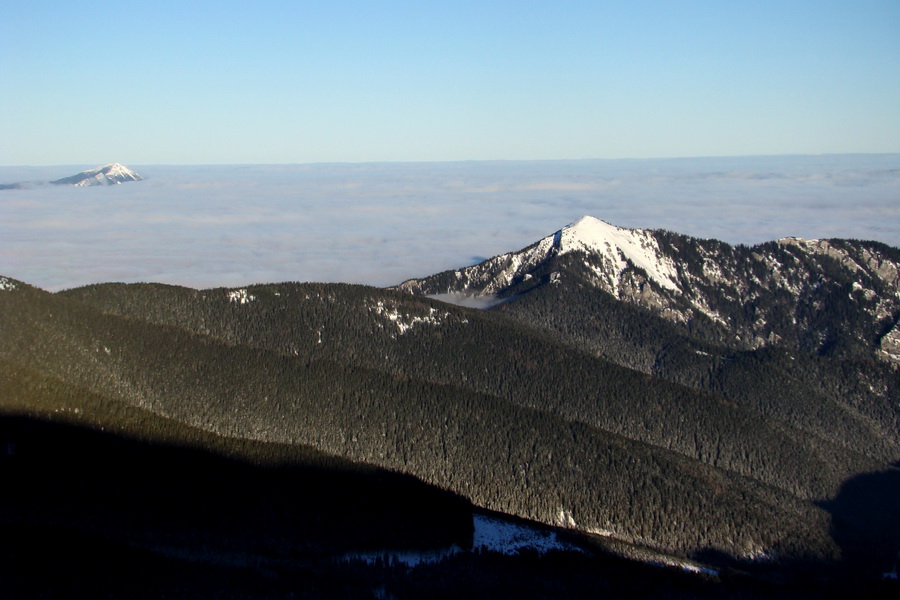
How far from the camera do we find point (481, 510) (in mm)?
128375

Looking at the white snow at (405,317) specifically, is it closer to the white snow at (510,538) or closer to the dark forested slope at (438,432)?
the dark forested slope at (438,432)

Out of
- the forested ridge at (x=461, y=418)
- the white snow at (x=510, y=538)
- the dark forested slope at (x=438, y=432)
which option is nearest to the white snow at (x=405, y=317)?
the forested ridge at (x=461, y=418)

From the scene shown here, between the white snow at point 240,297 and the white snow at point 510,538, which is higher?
the white snow at point 240,297

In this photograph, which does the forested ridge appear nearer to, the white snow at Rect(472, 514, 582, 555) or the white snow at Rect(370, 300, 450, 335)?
the white snow at Rect(370, 300, 450, 335)

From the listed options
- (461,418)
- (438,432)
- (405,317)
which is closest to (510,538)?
(438,432)

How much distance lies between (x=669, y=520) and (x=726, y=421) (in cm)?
3706

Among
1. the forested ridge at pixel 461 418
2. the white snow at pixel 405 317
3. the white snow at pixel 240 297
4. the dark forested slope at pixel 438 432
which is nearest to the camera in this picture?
the forested ridge at pixel 461 418

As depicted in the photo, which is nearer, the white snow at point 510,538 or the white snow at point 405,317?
the white snow at point 510,538

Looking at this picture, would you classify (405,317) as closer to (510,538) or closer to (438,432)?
(438,432)

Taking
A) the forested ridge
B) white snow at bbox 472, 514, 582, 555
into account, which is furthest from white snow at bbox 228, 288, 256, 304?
white snow at bbox 472, 514, 582, 555

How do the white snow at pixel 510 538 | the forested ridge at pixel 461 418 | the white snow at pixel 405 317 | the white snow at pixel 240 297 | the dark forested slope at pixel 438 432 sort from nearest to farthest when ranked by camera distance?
1. the white snow at pixel 510 538
2. the forested ridge at pixel 461 418
3. the dark forested slope at pixel 438 432
4. the white snow at pixel 240 297
5. the white snow at pixel 405 317

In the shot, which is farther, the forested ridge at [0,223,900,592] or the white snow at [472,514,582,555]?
the forested ridge at [0,223,900,592]

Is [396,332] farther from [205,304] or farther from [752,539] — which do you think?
[752,539]

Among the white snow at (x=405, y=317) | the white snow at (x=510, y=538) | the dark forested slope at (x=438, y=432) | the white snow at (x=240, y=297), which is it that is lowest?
the white snow at (x=510, y=538)
